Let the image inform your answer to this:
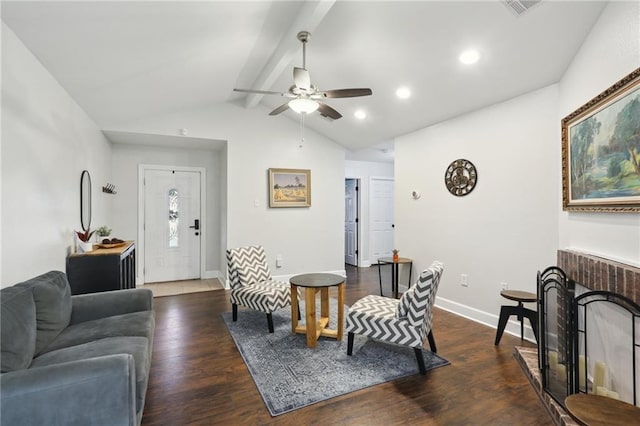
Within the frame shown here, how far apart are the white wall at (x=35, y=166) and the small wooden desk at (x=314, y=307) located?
80.2 inches

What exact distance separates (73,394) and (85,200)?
298 centimetres

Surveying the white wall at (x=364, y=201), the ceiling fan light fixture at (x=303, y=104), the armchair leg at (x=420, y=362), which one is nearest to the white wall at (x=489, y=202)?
the armchair leg at (x=420, y=362)

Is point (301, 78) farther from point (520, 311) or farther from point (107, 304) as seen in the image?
point (520, 311)

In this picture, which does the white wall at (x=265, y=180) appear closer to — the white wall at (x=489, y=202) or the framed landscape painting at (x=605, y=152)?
the white wall at (x=489, y=202)

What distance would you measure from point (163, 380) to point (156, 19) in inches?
105

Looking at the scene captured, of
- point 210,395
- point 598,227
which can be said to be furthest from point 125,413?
point 598,227

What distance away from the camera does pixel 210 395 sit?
217cm

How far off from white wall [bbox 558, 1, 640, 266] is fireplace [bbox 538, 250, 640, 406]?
114mm

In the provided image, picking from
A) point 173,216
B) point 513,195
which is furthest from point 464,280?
point 173,216

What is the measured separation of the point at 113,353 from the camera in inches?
68.7

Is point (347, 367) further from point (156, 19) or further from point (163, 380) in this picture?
point (156, 19)

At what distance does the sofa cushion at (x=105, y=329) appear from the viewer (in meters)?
1.95

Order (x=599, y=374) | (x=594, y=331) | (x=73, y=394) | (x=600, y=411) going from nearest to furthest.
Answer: (x=73, y=394) < (x=600, y=411) < (x=599, y=374) < (x=594, y=331)

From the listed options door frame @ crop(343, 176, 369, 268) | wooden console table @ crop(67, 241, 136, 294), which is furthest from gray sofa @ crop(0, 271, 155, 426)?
door frame @ crop(343, 176, 369, 268)
